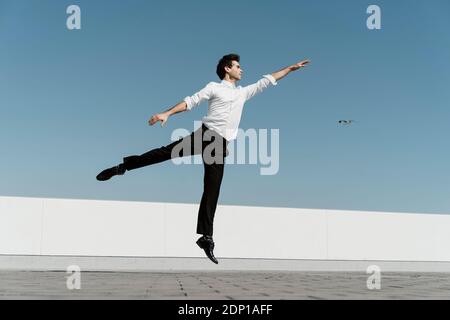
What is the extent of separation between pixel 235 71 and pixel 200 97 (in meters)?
0.69

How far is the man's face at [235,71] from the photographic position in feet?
22.0

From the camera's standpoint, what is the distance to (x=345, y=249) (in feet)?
78.7

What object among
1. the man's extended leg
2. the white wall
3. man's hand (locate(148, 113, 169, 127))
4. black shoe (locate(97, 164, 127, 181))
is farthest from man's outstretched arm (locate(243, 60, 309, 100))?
the white wall

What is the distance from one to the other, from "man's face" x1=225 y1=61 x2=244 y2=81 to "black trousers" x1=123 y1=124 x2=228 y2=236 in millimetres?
775

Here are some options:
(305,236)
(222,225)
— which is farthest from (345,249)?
(222,225)

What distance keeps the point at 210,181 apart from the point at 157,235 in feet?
52.0

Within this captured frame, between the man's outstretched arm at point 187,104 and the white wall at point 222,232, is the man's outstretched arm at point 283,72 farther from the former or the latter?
the white wall at point 222,232

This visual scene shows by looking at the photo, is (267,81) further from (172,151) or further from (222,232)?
(222,232)

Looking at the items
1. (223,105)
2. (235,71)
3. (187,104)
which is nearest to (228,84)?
(235,71)

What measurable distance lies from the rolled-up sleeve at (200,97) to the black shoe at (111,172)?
118cm

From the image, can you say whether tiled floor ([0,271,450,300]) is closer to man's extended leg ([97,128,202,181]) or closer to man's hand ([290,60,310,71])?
man's extended leg ([97,128,202,181])

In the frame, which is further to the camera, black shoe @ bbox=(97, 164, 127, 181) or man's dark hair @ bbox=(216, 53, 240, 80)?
man's dark hair @ bbox=(216, 53, 240, 80)

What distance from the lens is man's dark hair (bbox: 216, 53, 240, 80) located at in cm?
674

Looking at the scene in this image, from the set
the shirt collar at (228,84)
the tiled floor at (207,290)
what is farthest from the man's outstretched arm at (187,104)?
the tiled floor at (207,290)
